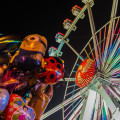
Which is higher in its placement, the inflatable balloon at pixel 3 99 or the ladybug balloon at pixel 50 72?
the ladybug balloon at pixel 50 72

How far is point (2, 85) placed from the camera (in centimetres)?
208

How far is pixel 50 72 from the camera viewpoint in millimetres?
2266

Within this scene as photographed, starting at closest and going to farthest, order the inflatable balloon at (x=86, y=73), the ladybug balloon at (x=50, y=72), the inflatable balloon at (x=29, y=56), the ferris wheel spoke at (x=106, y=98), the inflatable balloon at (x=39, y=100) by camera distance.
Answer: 1. the inflatable balloon at (x=29, y=56)
2. the ladybug balloon at (x=50, y=72)
3. the inflatable balloon at (x=39, y=100)
4. the ferris wheel spoke at (x=106, y=98)
5. the inflatable balloon at (x=86, y=73)

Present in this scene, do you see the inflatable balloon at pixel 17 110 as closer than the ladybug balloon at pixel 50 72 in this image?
Yes

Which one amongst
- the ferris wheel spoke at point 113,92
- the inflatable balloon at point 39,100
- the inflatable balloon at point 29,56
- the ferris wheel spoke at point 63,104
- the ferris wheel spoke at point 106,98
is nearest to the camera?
the inflatable balloon at point 29,56

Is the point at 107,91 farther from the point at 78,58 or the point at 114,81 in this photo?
the point at 78,58

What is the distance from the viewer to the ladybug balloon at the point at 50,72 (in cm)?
225

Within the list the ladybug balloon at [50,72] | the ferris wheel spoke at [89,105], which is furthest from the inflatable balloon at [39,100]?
the ferris wheel spoke at [89,105]

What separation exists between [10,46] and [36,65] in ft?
1.64

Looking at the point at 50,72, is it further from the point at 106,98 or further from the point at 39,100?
the point at 106,98

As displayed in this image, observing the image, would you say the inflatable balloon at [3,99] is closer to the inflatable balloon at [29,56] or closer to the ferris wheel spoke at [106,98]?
the inflatable balloon at [29,56]

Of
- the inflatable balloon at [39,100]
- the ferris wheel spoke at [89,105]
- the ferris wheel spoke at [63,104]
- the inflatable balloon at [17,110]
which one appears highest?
the inflatable balloon at [17,110]

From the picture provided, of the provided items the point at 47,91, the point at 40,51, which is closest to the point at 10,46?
the point at 40,51

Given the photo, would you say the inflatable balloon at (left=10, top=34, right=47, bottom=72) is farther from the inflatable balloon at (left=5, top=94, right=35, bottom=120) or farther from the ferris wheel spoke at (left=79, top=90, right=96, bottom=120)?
the ferris wheel spoke at (left=79, top=90, right=96, bottom=120)
